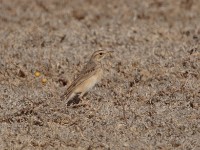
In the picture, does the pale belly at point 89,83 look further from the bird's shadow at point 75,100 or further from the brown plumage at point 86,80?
the bird's shadow at point 75,100

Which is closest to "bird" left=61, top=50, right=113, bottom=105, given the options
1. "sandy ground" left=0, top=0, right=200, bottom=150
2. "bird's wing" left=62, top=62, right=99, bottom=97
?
"bird's wing" left=62, top=62, right=99, bottom=97

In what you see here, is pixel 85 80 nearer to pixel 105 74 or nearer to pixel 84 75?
pixel 84 75

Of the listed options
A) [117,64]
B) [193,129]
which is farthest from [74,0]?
[193,129]

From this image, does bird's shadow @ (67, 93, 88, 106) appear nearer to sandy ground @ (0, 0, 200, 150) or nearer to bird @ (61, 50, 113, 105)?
bird @ (61, 50, 113, 105)

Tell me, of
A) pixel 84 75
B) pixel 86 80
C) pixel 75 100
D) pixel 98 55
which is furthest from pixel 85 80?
pixel 98 55

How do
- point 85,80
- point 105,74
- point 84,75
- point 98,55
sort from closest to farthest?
point 85,80 → point 84,75 → point 98,55 → point 105,74

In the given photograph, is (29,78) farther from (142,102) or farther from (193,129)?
(193,129)
